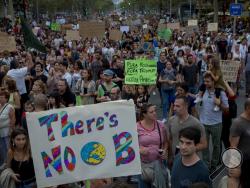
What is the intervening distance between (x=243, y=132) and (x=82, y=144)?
2040 millimetres

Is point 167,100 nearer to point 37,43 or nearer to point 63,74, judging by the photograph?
point 63,74

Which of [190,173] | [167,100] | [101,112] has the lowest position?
[167,100]

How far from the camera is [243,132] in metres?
6.09

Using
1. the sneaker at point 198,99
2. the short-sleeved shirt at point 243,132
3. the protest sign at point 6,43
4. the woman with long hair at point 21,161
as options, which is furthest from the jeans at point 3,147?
the protest sign at point 6,43

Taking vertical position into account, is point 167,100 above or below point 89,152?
below

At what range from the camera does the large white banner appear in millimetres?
4953

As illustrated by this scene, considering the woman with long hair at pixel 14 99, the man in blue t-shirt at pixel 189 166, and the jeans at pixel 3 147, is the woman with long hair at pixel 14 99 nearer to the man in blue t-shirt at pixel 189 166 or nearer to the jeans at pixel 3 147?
the jeans at pixel 3 147

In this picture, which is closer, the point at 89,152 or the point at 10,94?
the point at 89,152

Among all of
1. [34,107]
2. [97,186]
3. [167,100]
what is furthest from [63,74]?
[97,186]

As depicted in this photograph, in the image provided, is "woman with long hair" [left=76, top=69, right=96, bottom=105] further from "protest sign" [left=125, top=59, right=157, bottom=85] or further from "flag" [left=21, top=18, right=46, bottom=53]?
"flag" [left=21, top=18, right=46, bottom=53]

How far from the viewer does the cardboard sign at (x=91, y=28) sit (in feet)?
77.7

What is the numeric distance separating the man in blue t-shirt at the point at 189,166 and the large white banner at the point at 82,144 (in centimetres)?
41

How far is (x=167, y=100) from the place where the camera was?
40.1ft

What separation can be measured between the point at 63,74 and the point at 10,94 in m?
3.54
